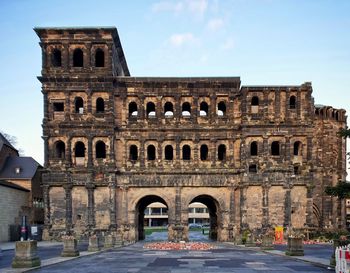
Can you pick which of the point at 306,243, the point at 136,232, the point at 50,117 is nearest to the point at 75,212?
the point at 136,232

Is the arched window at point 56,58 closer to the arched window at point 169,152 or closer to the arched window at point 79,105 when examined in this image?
the arched window at point 79,105

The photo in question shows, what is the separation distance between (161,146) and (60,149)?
10907 mm

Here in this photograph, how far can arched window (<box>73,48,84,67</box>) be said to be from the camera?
47.2m

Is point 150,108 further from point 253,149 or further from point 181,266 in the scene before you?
point 181,266

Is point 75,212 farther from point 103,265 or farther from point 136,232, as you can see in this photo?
point 103,265

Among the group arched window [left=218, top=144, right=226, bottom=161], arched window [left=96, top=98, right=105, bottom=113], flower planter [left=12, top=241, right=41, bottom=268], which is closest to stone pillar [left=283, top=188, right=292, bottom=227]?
arched window [left=218, top=144, right=226, bottom=161]

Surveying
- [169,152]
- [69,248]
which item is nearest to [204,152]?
[169,152]

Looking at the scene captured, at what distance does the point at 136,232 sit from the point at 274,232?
14361 millimetres

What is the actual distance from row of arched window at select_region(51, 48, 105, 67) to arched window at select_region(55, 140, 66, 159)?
8.34 m

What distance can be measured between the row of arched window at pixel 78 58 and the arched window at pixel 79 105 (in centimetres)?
413

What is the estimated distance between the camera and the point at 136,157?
47.4 m

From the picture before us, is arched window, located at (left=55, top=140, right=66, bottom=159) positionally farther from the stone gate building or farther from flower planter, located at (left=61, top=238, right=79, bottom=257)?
flower planter, located at (left=61, top=238, right=79, bottom=257)

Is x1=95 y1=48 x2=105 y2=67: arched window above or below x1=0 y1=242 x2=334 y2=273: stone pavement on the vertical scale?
above

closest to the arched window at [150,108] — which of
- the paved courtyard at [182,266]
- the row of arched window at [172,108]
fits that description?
the row of arched window at [172,108]
